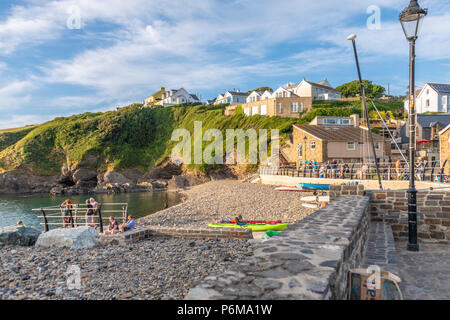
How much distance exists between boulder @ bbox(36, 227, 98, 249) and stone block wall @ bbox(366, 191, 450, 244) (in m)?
8.39

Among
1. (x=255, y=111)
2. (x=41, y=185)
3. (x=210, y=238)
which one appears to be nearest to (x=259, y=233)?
(x=210, y=238)

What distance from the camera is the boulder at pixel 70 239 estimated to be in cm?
945

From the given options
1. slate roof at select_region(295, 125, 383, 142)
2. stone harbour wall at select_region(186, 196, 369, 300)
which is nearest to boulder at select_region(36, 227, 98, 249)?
stone harbour wall at select_region(186, 196, 369, 300)

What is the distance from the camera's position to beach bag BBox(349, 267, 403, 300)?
345 centimetres

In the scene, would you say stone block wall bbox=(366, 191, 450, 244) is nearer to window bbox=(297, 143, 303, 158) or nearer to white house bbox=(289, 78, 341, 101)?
window bbox=(297, 143, 303, 158)

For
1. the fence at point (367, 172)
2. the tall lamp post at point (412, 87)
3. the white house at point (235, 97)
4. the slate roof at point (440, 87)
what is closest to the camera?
the tall lamp post at point (412, 87)

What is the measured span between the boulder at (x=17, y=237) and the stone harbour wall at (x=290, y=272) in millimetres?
9336

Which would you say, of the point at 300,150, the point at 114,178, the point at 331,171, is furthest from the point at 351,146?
the point at 114,178

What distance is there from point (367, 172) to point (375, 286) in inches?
1071

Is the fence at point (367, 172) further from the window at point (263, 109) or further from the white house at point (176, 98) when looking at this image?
the white house at point (176, 98)

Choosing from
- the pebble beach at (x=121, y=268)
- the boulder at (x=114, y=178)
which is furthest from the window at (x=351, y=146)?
the boulder at (x=114, y=178)

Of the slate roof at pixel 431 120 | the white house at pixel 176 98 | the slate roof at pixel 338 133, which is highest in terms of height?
the white house at pixel 176 98
